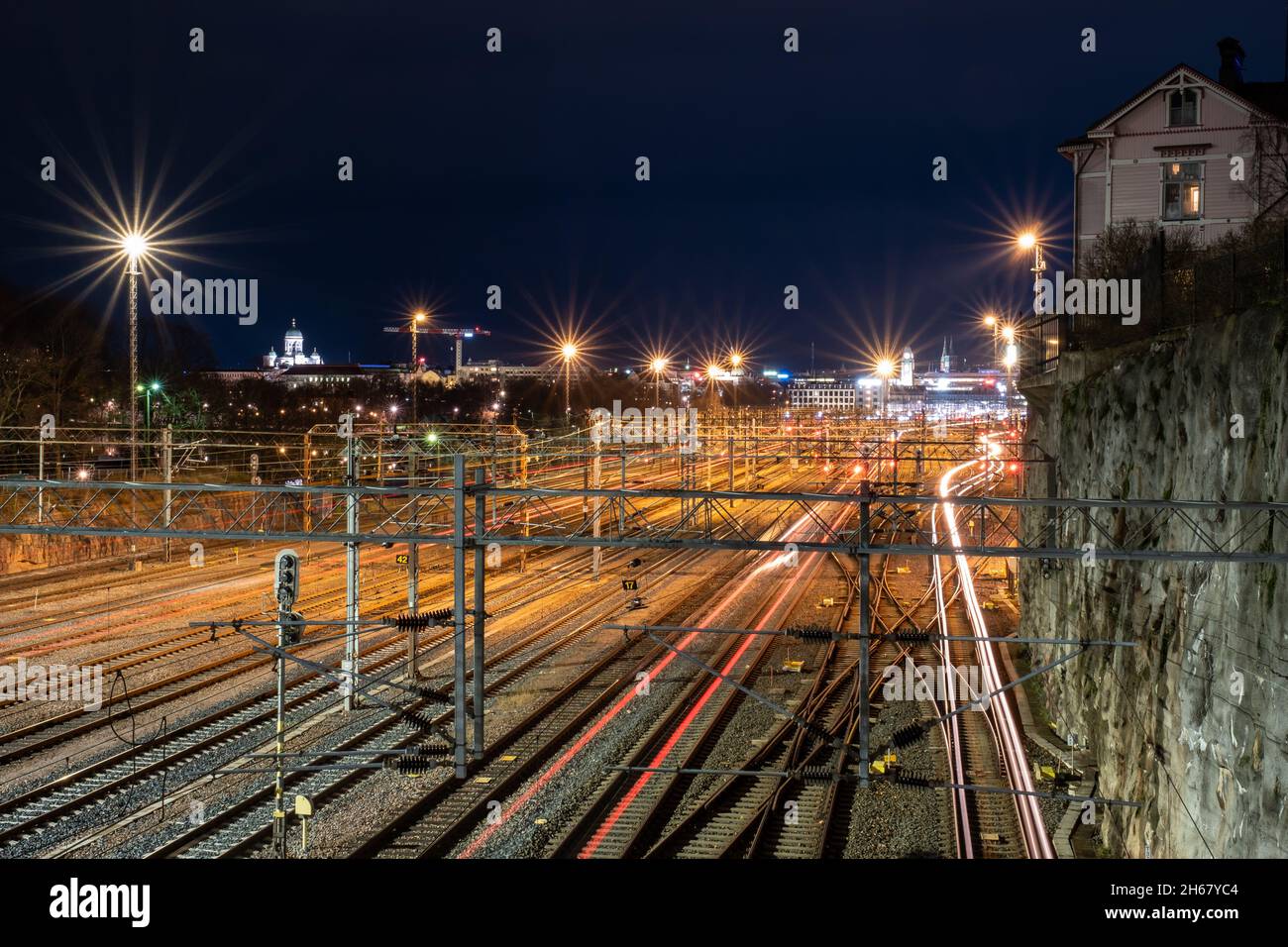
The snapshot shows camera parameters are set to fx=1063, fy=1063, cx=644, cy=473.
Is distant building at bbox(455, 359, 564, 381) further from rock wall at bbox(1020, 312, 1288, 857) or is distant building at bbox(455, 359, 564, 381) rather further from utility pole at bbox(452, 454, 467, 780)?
utility pole at bbox(452, 454, 467, 780)

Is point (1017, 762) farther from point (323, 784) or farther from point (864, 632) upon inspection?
point (323, 784)

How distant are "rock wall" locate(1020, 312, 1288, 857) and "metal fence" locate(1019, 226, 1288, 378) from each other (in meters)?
0.58

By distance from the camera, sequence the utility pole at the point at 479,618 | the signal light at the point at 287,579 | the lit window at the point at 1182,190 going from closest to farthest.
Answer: the utility pole at the point at 479,618 → the signal light at the point at 287,579 → the lit window at the point at 1182,190

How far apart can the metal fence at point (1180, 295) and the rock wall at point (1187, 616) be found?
577 mm

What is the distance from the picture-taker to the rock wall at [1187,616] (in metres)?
7.71

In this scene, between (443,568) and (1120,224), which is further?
(443,568)

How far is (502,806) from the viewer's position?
12.0 m

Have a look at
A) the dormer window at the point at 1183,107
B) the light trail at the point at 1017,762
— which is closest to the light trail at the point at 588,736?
the light trail at the point at 1017,762

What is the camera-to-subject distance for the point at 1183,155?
2353cm

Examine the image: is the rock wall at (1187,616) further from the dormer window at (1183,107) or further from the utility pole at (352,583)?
the dormer window at (1183,107)

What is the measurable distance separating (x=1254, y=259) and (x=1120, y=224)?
45.0ft

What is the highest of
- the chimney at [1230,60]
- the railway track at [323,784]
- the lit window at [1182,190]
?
the chimney at [1230,60]
